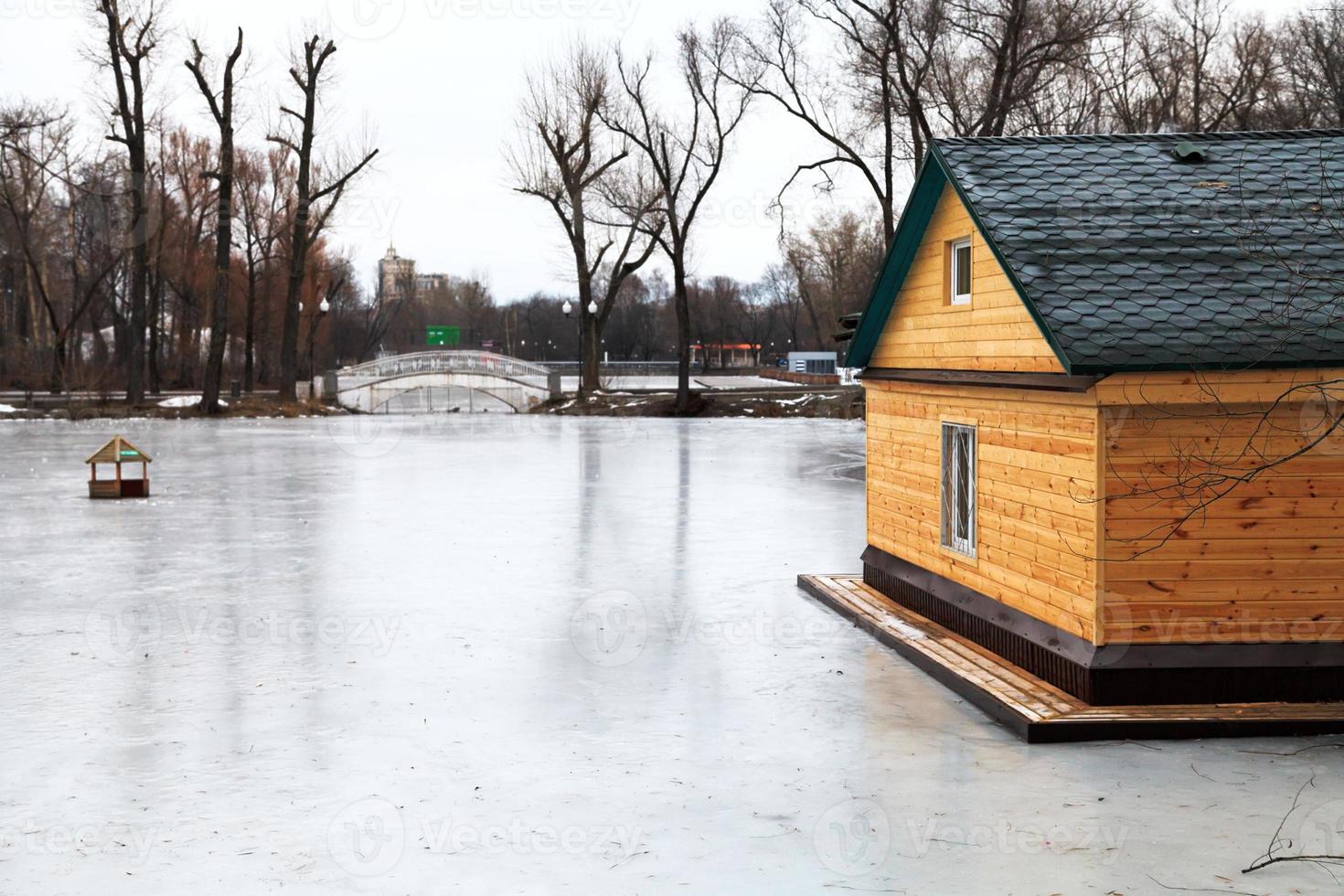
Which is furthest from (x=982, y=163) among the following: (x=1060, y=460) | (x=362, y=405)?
(x=362, y=405)

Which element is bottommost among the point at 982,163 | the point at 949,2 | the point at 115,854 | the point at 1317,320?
the point at 115,854

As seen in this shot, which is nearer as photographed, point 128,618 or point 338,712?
point 338,712

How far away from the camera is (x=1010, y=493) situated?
10.5 metres

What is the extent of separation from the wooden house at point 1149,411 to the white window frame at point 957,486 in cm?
3

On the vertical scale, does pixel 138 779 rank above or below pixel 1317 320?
below

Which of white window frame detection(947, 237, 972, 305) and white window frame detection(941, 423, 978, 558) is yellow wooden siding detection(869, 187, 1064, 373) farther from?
white window frame detection(941, 423, 978, 558)

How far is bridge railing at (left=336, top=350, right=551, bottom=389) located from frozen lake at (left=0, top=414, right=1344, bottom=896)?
37746 mm

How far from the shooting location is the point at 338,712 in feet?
31.8

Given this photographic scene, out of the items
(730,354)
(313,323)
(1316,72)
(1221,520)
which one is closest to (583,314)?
(313,323)

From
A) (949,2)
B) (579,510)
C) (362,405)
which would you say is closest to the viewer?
(579,510)

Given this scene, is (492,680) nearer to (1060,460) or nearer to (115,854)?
(115,854)

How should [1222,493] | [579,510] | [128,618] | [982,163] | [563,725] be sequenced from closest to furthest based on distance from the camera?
[1222,493]
[563,725]
[982,163]
[128,618]
[579,510]

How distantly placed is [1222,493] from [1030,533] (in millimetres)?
1655

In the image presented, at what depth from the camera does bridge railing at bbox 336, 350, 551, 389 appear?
5550cm
